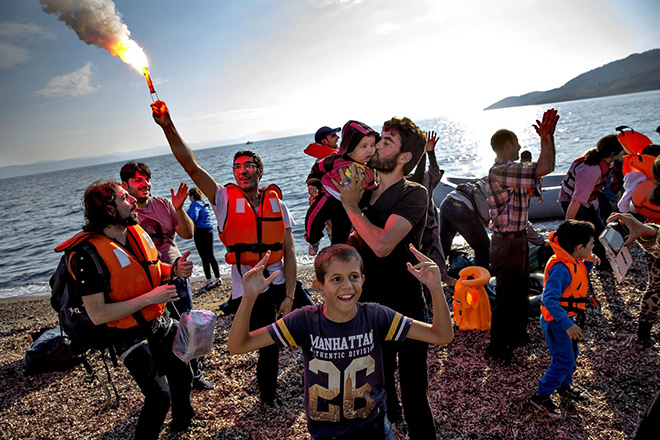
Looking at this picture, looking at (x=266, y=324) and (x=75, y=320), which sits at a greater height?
(x=75, y=320)

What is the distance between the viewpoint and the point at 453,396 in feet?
12.8

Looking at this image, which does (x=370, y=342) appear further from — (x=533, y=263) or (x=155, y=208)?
(x=533, y=263)

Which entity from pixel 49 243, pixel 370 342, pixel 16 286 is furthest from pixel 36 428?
pixel 49 243

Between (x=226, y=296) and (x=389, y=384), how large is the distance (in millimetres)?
6661

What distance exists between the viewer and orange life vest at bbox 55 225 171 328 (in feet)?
9.11

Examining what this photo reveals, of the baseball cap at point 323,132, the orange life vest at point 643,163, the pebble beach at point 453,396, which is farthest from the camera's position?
the baseball cap at point 323,132

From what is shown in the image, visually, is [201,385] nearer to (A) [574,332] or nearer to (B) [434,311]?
(B) [434,311]

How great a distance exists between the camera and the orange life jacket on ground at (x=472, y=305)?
4.85 m

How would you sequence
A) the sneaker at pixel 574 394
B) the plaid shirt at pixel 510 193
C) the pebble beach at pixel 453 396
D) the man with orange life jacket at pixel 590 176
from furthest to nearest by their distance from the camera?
1. the man with orange life jacket at pixel 590 176
2. the plaid shirt at pixel 510 193
3. the sneaker at pixel 574 394
4. the pebble beach at pixel 453 396

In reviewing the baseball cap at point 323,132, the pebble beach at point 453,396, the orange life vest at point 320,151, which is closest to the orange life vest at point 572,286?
the pebble beach at point 453,396

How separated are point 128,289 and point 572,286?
12.5 ft

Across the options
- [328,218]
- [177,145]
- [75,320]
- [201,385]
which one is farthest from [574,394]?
[75,320]

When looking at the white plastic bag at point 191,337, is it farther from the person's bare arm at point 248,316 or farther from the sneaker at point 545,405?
the sneaker at point 545,405

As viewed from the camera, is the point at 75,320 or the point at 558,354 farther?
the point at 558,354
